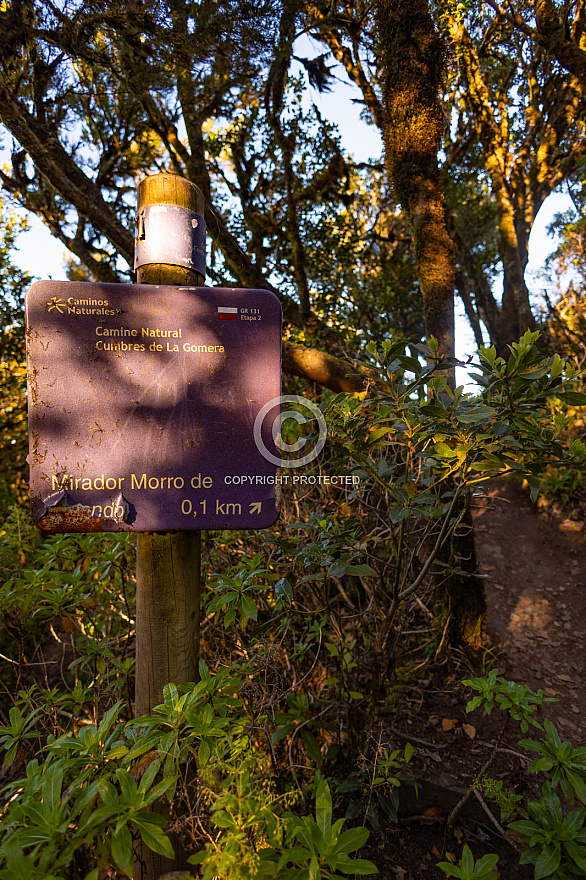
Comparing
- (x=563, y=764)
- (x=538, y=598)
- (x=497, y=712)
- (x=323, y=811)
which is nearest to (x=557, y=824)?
(x=563, y=764)

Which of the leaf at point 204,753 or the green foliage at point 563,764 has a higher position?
the leaf at point 204,753

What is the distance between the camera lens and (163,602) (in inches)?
58.9

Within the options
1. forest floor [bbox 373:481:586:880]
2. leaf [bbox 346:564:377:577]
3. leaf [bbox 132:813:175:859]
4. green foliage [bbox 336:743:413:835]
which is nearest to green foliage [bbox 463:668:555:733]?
forest floor [bbox 373:481:586:880]

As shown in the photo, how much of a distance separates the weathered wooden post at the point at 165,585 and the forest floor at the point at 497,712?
140 cm

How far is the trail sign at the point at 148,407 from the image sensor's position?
133 cm

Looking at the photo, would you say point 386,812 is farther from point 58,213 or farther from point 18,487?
point 58,213

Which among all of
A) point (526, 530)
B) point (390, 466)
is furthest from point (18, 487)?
point (526, 530)

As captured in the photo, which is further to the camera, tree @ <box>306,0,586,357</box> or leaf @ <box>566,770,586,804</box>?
tree @ <box>306,0,586,357</box>

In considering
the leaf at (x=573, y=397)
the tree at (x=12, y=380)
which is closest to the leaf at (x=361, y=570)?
the leaf at (x=573, y=397)

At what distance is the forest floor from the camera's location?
6.69 ft

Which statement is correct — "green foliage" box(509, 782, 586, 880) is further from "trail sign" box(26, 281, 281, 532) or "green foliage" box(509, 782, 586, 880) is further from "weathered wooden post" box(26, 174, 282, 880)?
"trail sign" box(26, 281, 281, 532)

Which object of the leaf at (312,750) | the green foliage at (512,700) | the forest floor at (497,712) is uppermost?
the green foliage at (512,700)

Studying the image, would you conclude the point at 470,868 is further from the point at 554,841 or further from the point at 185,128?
the point at 185,128

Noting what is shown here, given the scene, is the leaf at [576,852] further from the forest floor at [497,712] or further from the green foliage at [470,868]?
the forest floor at [497,712]
